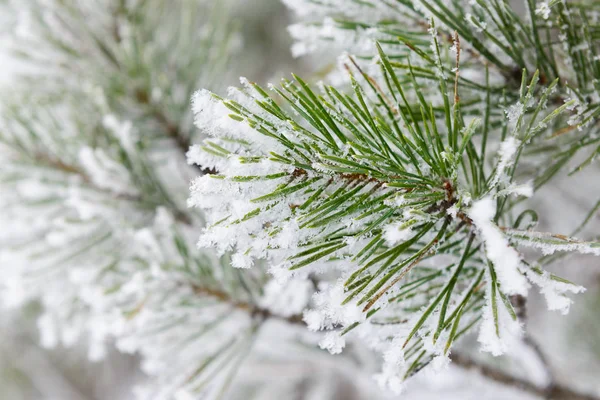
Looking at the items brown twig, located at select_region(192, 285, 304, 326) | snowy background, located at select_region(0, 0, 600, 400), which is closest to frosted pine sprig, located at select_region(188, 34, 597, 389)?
snowy background, located at select_region(0, 0, 600, 400)

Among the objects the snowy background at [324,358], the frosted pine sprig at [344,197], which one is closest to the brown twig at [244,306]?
the snowy background at [324,358]

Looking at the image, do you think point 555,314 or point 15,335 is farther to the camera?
point 15,335

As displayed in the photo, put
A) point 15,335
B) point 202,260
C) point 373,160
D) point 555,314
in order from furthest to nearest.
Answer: point 15,335 → point 555,314 → point 202,260 → point 373,160

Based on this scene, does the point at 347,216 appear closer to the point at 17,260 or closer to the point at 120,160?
the point at 120,160

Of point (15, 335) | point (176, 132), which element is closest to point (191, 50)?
point (176, 132)

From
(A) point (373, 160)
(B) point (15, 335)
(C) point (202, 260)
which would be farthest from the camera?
(B) point (15, 335)

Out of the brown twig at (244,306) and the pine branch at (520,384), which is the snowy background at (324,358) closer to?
the pine branch at (520,384)

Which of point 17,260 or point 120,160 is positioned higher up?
point 120,160

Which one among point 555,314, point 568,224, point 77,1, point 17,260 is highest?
point 77,1
